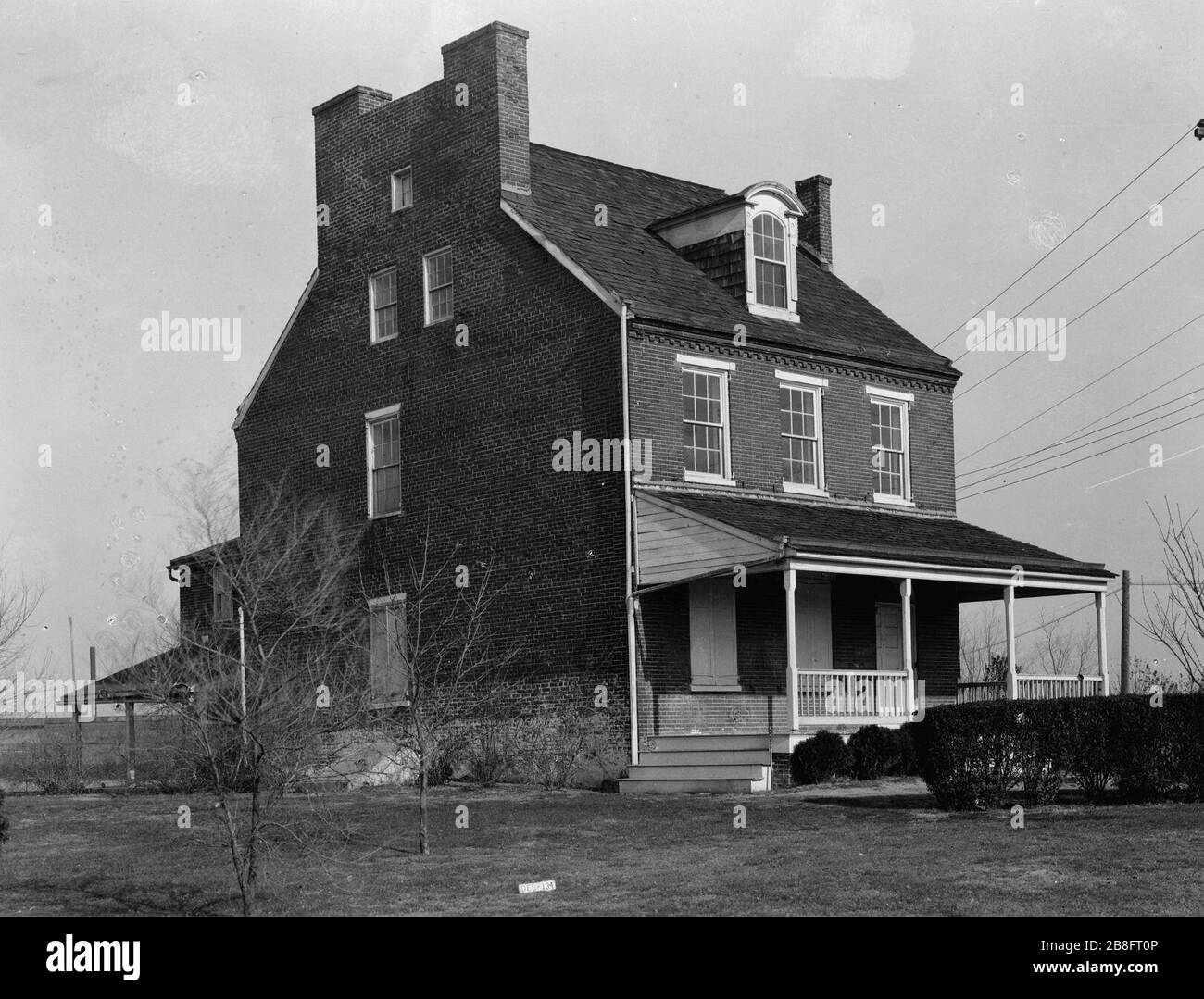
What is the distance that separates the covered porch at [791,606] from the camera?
24812mm

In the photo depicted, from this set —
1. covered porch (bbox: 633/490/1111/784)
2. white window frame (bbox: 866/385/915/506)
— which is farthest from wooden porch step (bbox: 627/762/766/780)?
white window frame (bbox: 866/385/915/506)

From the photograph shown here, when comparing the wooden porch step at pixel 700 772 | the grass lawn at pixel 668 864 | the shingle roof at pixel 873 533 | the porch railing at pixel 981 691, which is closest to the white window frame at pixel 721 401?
the shingle roof at pixel 873 533

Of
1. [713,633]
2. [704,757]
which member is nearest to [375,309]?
[713,633]

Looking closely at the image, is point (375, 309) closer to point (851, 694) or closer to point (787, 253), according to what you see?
point (787, 253)

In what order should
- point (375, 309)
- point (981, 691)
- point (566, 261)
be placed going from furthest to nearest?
1. point (981, 691)
2. point (375, 309)
3. point (566, 261)

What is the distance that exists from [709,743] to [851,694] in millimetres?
2684

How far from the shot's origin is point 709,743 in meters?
25.2

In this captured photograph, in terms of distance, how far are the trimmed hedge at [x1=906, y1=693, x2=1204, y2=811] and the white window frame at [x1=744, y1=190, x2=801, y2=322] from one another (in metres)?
12.4

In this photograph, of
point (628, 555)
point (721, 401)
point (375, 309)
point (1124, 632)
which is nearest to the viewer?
point (628, 555)

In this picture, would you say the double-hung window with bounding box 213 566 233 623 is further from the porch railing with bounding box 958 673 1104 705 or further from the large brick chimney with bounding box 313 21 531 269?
the porch railing with bounding box 958 673 1104 705

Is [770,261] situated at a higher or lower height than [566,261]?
higher
